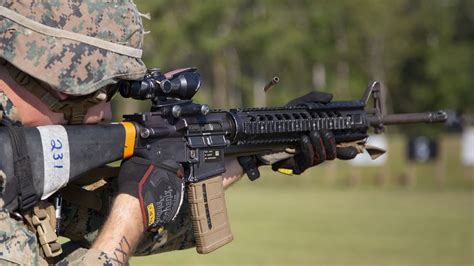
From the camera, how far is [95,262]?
3.66 m

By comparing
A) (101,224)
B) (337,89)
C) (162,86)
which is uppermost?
(162,86)

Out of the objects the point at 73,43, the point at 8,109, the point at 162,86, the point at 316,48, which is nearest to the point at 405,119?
the point at 162,86

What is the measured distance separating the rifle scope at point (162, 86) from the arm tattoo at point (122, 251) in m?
0.71

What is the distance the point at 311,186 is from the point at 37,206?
2343cm

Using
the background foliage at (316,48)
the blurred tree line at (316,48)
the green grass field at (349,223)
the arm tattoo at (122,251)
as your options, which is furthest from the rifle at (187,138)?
the background foliage at (316,48)

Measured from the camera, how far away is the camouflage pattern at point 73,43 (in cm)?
364

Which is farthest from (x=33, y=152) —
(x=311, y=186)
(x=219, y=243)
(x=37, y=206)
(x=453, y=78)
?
(x=453, y=78)

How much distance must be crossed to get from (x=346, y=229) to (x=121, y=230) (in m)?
11.2

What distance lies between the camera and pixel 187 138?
435 centimetres

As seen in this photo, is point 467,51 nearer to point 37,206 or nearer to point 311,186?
point 311,186

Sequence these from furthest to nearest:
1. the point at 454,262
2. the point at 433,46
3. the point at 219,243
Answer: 1. the point at 433,46
2. the point at 454,262
3. the point at 219,243

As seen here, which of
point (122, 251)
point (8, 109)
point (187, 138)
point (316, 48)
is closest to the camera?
point (8, 109)

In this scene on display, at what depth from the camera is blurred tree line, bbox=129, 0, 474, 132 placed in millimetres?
47281

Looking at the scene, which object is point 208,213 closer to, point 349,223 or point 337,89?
point 349,223
